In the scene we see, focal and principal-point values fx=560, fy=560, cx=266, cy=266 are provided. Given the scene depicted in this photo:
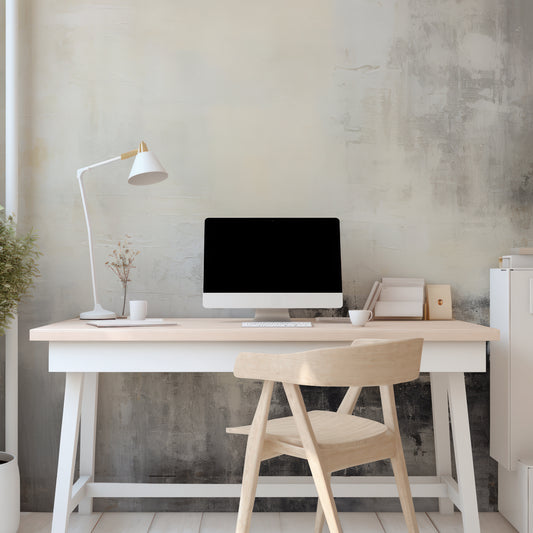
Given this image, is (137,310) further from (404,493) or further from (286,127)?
(404,493)

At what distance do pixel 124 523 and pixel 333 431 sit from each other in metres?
1.25

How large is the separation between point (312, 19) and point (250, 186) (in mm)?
840

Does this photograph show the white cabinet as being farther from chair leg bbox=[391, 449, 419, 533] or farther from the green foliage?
the green foliage

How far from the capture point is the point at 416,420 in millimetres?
2613

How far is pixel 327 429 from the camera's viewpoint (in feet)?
5.81

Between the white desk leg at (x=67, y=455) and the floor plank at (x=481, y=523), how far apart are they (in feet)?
4.99

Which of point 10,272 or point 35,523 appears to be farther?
point 35,523

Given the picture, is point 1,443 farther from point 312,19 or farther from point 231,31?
point 312,19

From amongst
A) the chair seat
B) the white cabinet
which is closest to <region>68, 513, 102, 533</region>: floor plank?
the chair seat

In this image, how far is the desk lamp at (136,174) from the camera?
2336 millimetres

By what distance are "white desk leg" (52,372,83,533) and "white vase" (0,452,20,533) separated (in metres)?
0.28

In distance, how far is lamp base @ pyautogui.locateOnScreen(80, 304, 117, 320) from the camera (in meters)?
2.38

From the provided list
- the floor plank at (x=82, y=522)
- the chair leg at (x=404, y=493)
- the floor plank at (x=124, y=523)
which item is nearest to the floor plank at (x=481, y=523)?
the chair leg at (x=404, y=493)

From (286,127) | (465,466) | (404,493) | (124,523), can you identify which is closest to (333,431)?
(404,493)
